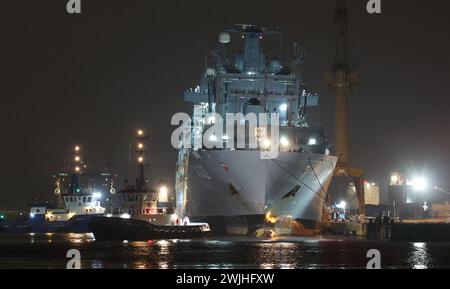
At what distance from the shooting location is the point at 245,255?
190 ft

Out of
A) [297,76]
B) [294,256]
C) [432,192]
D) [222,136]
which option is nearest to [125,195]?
[222,136]

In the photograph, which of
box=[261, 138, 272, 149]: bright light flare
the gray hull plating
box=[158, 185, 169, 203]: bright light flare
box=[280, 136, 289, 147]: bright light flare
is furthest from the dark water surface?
box=[158, 185, 169, 203]: bright light flare

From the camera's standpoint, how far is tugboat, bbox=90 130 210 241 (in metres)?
79.2

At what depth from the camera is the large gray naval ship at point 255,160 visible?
235 feet

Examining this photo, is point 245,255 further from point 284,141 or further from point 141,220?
point 141,220

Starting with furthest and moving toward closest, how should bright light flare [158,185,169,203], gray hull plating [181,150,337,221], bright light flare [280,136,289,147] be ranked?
bright light flare [158,185,169,203]
bright light flare [280,136,289,147]
gray hull plating [181,150,337,221]

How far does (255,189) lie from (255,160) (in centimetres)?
276

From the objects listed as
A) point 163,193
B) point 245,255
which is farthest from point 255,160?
point 163,193

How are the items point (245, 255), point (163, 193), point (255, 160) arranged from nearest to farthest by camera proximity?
point (245, 255) → point (255, 160) → point (163, 193)

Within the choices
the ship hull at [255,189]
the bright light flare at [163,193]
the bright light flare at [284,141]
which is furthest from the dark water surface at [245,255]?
the bright light flare at [163,193]

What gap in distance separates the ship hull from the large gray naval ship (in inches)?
3.7

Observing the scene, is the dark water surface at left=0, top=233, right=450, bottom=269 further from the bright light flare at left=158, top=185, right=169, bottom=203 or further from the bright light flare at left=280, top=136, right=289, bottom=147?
the bright light flare at left=158, top=185, right=169, bottom=203
